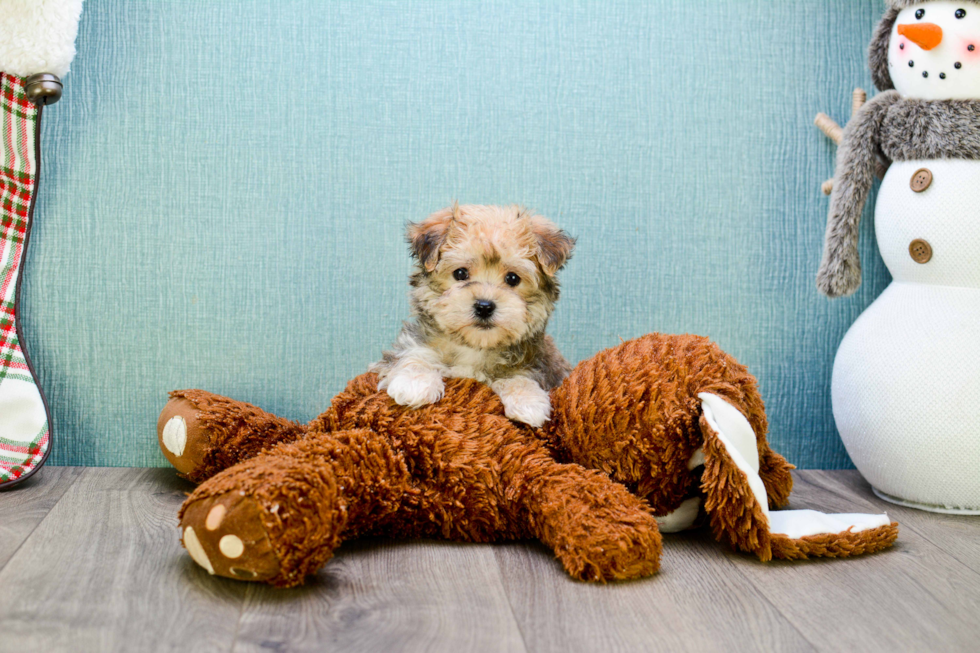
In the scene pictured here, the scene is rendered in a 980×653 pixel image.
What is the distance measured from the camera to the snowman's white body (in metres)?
1.73

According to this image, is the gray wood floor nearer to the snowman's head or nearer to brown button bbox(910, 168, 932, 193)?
brown button bbox(910, 168, 932, 193)

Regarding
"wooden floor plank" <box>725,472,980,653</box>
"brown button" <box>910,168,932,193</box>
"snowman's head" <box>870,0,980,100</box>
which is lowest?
"wooden floor plank" <box>725,472,980,653</box>

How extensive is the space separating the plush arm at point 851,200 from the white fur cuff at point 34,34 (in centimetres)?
179

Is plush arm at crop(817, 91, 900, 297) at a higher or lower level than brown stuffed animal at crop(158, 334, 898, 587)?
higher

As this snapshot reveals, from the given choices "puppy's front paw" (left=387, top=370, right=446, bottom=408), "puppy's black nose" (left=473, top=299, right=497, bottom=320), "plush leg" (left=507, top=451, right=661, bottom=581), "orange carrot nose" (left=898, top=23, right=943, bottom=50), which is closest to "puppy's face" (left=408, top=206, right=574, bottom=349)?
"puppy's black nose" (left=473, top=299, right=497, bottom=320)

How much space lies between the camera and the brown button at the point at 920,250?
5.92 ft

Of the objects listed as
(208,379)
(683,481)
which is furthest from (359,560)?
(208,379)

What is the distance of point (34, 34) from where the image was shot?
1.73 m

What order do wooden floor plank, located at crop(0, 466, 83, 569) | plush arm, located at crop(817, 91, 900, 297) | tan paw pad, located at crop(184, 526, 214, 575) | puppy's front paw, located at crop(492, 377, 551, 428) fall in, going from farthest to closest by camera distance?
plush arm, located at crop(817, 91, 900, 297) < puppy's front paw, located at crop(492, 377, 551, 428) < wooden floor plank, located at crop(0, 466, 83, 569) < tan paw pad, located at crop(184, 526, 214, 575)

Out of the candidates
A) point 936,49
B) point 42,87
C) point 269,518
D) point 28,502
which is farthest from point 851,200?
point 28,502

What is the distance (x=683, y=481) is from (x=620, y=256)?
72cm

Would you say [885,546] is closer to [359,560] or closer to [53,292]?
[359,560]

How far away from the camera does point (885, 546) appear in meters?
1.55

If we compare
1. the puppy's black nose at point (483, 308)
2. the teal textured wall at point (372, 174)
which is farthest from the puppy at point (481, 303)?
the teal textured wall at point (372, 174)
